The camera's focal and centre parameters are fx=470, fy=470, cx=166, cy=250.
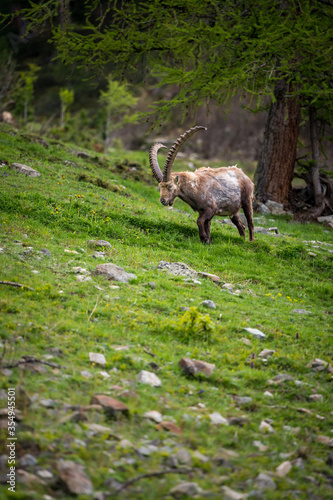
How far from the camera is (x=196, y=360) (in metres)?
5.48

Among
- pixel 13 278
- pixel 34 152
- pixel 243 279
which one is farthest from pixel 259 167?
pixel 13 278

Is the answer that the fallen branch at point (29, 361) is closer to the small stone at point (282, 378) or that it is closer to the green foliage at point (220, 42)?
the small stone at point (282, 378)

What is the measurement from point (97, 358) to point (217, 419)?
1.45 metres

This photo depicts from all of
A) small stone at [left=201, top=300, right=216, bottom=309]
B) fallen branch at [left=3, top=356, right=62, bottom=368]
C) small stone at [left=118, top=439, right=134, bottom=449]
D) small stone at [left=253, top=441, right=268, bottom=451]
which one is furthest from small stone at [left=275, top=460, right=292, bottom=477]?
small stone at [left=201, top=300, right=216, bottom=309]

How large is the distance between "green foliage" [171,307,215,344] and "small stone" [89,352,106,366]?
1.32 m

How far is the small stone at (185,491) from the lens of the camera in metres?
3.41

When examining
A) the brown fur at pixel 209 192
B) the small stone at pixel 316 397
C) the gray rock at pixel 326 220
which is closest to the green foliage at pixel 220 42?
the brown fur at pixel 209 192

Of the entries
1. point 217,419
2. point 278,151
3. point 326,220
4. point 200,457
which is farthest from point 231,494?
point 278,151

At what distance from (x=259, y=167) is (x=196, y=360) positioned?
45.0 ft

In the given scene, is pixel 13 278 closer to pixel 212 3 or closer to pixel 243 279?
pixel 243 279

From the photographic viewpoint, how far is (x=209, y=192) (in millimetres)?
11367

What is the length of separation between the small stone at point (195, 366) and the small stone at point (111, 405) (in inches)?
44.2

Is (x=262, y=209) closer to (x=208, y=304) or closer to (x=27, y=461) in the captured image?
(x=208, y=304)

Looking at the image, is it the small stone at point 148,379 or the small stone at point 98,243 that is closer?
the small stone at point 148,379
